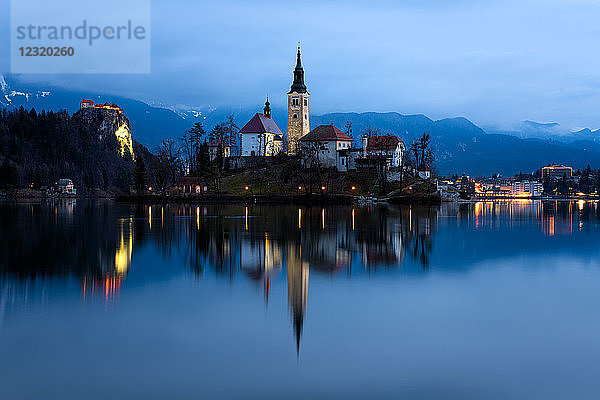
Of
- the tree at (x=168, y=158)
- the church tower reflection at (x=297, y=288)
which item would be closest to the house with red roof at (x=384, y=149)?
the tree at (x=168, y=158)

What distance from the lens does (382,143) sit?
375 ft

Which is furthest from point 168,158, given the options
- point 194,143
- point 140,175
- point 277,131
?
point 277,131

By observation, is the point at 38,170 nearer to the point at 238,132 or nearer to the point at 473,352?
the point at 238,132

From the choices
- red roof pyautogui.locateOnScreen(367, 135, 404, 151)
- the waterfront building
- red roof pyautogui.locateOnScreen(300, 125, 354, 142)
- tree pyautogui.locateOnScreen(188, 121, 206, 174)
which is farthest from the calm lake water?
the waterfront building

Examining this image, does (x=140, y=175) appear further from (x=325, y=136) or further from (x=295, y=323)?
(x=295, y=323)

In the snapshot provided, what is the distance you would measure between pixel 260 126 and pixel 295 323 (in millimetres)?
116029

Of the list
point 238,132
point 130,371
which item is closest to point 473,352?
point 130,371

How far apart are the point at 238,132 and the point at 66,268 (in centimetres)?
10747

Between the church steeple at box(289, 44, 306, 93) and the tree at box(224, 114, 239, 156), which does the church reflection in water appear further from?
the church steeple at box(289, 44, 306, 93)

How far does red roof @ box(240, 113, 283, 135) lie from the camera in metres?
129

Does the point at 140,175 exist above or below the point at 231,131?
below

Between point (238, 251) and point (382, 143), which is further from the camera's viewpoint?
point (382, 143)

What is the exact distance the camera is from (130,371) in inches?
462

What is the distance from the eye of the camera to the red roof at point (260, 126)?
129000 millimetres
